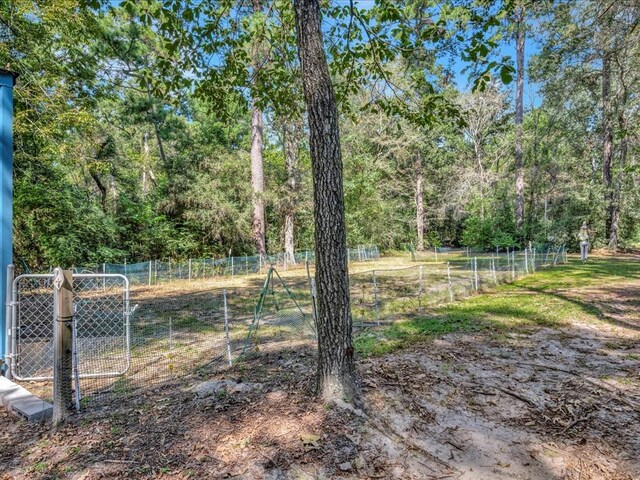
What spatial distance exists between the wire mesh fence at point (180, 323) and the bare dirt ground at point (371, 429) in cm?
75

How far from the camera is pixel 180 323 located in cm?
A: 773

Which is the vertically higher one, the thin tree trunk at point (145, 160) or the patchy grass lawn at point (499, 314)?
the thin tree trunk at point (145, 160)

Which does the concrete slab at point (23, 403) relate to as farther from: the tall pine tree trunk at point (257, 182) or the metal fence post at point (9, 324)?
the tall pine tree trunk at point (257, 182)

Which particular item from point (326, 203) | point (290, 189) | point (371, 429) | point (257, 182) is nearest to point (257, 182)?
point (257, 182)

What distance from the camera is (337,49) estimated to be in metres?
4.43

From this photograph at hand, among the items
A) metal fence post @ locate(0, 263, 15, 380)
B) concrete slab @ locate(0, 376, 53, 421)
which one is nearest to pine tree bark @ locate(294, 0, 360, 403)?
concrete slab @ locate(0, 376, 53, 421)

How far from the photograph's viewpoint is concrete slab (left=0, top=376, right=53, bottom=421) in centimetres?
301

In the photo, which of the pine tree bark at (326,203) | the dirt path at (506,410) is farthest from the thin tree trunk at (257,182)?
the pine tree bark at (326,203)

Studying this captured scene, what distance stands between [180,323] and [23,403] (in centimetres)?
458

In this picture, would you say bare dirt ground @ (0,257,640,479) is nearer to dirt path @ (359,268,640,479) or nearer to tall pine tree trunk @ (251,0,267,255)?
dirt path @ (359,268,640,479)

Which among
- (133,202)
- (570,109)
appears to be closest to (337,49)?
(133,202)

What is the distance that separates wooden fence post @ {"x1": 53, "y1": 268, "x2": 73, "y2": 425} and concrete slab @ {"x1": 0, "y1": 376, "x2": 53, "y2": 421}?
0.68ft

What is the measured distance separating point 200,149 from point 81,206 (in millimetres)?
9658

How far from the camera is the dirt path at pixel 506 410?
97.1 inches
